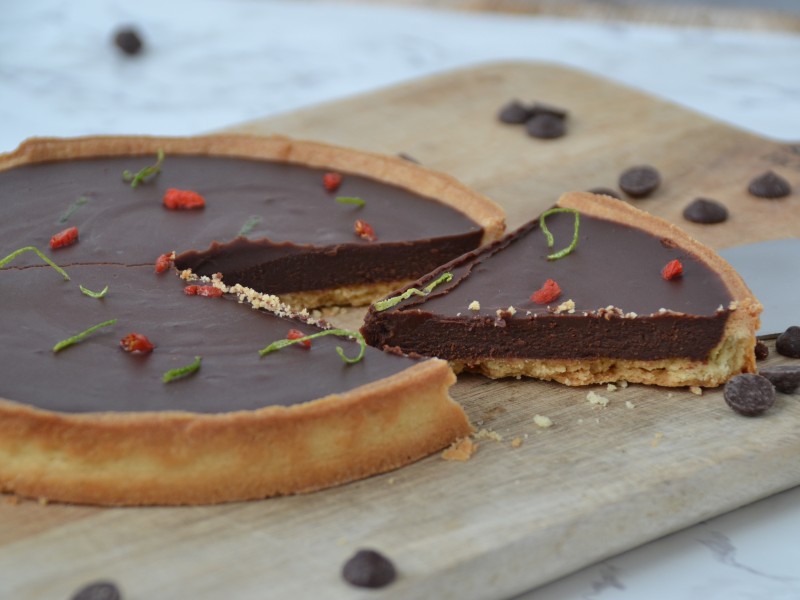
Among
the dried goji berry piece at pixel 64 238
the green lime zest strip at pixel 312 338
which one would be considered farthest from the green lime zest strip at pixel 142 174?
the green lime zest strip at pixel 312 338

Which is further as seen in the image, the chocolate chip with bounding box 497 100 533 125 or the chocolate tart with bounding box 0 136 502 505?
the chocolate chip with bounding box 497 100 533 125

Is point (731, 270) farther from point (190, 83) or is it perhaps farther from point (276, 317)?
point (190, 83)

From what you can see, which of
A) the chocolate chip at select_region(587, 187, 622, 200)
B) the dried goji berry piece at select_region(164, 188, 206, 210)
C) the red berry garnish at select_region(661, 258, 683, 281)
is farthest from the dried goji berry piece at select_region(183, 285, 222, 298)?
the chocolate chip at select_region(587, 187, 622, 200)

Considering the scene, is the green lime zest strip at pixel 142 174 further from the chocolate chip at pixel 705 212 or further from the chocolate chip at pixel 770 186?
the chocolate chip at pixel 770 186

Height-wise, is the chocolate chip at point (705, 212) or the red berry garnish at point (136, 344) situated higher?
the red berry garnish at point (136, 344)

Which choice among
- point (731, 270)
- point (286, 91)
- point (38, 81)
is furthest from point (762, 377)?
point (38, 81)

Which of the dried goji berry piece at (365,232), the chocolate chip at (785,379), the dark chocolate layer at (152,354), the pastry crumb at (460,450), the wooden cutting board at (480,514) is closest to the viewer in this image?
the wooden cutting board at (480,514)

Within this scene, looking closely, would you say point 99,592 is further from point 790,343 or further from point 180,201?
point 790,343

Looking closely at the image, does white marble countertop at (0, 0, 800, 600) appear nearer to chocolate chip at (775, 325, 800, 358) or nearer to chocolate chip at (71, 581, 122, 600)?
chocolate chip at (775, 325, 800, 358)
